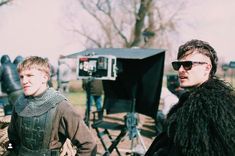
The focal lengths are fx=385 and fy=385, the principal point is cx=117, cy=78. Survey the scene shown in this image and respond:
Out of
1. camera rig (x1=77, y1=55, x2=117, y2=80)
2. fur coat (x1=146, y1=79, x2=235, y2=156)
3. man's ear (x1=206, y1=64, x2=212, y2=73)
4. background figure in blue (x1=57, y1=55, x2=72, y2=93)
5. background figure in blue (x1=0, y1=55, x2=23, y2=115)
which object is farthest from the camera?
background figure in blue (x1=57, y1=55, x2=72, y2=93)

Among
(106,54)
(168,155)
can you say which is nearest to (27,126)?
(168,155)

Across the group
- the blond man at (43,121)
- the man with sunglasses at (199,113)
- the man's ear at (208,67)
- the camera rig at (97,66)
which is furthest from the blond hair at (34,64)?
the camera rig at (97,66)

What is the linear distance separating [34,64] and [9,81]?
6.24 m

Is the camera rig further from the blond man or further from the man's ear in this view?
the man's ear

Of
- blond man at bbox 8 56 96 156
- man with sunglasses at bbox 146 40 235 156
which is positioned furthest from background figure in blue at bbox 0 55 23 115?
man with sunglasses at bbox 146 40 235 156

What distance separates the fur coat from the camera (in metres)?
2.06

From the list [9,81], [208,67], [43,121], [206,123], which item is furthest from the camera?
[9,81]

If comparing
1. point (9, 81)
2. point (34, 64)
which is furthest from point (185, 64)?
point (9, 81)

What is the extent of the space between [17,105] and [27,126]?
25 centimetres

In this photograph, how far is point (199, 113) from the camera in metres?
2.14

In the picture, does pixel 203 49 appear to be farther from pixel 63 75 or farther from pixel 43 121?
pixel 63 75

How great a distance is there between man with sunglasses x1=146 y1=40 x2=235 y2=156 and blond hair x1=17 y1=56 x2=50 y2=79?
38.8 inches

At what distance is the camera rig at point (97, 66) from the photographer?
213 inches

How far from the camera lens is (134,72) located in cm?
596
